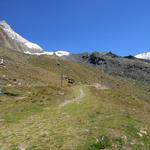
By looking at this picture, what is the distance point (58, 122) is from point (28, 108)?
38.4 feet

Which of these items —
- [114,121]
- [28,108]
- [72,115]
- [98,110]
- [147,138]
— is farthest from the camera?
[28,108]

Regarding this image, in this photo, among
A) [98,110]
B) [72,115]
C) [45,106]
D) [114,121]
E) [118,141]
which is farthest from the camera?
[45,106]

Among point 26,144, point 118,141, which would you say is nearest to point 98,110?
point 118,141

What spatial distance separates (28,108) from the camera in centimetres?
4088

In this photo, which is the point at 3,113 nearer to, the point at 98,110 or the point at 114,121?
the point at 98,110

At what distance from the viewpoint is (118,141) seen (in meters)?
24.3

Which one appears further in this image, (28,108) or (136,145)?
(28,108)

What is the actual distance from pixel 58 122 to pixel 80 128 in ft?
11.4

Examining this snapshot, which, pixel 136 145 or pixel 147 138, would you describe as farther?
pixel 147 138

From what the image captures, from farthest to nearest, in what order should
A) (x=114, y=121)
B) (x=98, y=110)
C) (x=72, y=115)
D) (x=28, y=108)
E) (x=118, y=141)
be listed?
(x=28, y=108) → (x=98, y=110) → (x=72, y=115) → (x=114, y=121) → (x=118, y=141)

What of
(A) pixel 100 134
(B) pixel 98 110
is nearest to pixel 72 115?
(B) pixel 98 110

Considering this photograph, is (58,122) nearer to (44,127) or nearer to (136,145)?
(44,127)

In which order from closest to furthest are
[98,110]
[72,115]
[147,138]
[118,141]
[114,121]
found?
1. [118,141]
2. [147,138]
3. [114,121]
4. [72,115]
5. [98,110]

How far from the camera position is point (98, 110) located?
36031 mm
